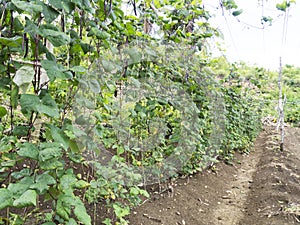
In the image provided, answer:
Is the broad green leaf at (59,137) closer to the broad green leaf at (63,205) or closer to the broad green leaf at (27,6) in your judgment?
the broad green leaf at (63,205)

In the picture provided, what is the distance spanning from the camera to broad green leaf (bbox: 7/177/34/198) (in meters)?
0.81

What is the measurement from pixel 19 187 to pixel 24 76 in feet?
1.05

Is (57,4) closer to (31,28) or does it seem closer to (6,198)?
(31,28)

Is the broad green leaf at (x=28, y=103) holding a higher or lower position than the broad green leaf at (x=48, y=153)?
higher

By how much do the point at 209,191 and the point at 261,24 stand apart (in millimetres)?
1980

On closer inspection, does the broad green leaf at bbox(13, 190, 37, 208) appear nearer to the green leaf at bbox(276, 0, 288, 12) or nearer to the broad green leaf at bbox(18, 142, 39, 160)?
the broad green leaf at bbox(18, 142, 39, 160)

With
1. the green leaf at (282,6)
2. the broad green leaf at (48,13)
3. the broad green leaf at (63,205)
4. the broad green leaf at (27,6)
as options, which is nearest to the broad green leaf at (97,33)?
the broad green leaf at (48,13)

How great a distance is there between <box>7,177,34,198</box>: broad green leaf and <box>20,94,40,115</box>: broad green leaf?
21cm

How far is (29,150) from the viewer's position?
33.3 inches

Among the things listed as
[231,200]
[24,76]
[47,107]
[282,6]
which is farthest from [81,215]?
[282,6]

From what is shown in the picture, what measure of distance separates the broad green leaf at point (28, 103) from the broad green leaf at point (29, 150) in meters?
0.10

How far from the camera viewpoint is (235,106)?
4.62 metres

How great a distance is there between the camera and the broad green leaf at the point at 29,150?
2.72 feet

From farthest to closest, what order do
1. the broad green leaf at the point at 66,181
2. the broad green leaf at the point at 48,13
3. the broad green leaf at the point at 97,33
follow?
the broad green leaf at the point at 97,33
the broad green leaf at the point at 66,181
the broad green leaf at the point at 48,13
